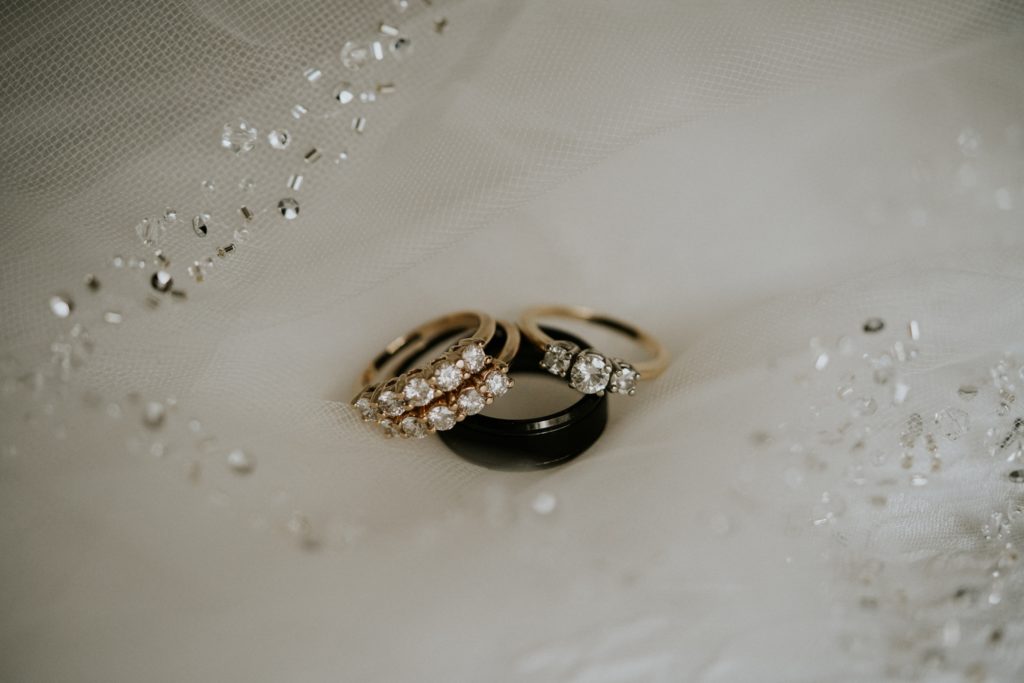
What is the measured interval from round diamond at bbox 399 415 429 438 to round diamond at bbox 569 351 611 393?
8.8 inches

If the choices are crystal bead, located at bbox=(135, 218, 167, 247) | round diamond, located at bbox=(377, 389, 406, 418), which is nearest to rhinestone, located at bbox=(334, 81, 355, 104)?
crystal bead, located at bbox=(135, 218, 167, 247)

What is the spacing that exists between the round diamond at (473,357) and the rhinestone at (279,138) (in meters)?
0.35

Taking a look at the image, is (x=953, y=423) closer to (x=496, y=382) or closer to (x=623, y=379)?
(x=623, y=379)

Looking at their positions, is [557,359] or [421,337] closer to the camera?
Result: [557,359]

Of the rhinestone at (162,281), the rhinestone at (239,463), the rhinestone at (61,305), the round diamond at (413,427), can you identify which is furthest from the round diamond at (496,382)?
the rhinestone at (61,305)

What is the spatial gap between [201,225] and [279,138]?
145 millimetres

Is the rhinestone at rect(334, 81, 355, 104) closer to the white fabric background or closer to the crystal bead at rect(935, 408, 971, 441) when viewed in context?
the white fabric background

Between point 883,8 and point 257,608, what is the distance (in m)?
1.10

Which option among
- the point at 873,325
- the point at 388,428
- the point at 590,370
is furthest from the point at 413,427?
the point at 873,325

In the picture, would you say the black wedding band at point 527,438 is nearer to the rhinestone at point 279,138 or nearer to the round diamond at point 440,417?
the round diamond at point 440,417

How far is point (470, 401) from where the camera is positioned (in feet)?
3.42

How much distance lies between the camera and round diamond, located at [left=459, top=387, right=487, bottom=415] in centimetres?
104

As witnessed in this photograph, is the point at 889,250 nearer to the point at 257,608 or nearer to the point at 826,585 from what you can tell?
the point at 826,585

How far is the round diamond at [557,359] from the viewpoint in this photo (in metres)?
1.10
